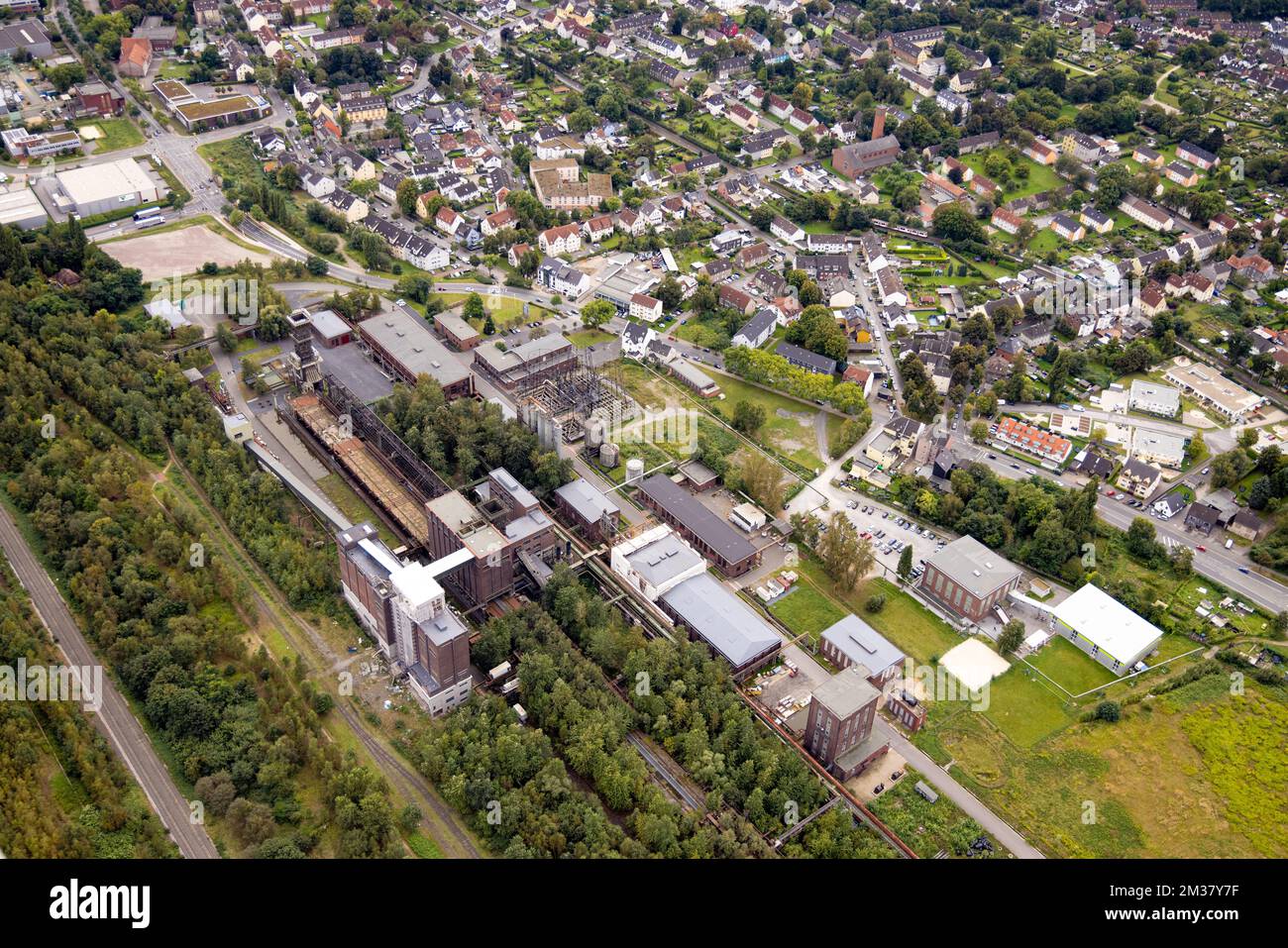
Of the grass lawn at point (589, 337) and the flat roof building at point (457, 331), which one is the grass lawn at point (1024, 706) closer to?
the grass lawn at point (589, 337)

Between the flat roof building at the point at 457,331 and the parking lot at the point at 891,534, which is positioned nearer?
the parking lot at the point at 891,534

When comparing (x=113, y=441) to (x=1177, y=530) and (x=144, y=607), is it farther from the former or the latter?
(x=1177, y=530)

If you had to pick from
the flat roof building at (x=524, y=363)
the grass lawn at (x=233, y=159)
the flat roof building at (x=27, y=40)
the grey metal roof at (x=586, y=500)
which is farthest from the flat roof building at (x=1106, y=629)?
the flat roof building at (x=27, y=40)

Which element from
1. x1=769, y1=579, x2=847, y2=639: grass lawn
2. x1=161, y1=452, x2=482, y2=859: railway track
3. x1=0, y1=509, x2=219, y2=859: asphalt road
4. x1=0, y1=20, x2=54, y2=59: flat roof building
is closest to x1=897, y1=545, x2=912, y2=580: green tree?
x1=769, y1=579, x2=847, y2=639: grass lawn

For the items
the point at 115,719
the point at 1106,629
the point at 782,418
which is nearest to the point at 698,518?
the point at 782,418

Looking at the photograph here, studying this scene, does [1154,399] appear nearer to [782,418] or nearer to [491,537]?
[782,418]

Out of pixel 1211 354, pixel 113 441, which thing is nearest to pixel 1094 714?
pixel 1211 354

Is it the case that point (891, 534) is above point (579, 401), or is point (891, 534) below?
below
